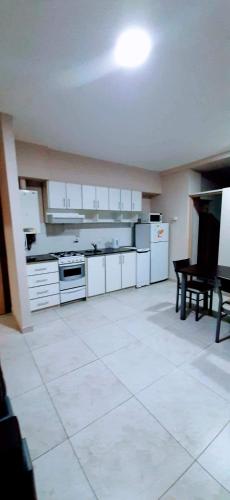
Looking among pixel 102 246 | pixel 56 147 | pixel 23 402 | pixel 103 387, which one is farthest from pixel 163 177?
pixel 23 402

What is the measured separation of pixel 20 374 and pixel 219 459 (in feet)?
5.62

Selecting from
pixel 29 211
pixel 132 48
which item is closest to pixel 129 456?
pixel 132 48

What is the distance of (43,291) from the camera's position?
326 centimetres

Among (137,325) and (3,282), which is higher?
(3,282)

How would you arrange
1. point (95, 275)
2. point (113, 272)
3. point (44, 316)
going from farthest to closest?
1. point (113, 272)
2. point (95, 275)
3. point (44, 316)

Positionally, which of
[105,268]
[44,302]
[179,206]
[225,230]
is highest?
[179,206]

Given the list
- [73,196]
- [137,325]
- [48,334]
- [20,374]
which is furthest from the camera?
[73,196]

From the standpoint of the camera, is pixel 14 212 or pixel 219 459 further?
pixel 14 212

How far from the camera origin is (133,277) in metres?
4.36

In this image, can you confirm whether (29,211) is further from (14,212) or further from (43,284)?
(43,284)

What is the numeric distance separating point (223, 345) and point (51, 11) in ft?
10.7

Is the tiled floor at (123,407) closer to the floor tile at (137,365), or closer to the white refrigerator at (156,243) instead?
the floor tile at (137,365)

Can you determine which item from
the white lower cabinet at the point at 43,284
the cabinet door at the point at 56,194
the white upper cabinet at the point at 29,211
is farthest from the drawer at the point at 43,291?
the cabinet door at the point at 56,194

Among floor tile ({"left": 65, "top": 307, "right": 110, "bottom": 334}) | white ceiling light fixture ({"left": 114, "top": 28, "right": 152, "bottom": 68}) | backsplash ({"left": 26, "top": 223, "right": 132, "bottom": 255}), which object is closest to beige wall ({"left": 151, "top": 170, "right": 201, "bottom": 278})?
backsplash ({"left": 26, "top": 223, "right": 132, "bottom": 255})
